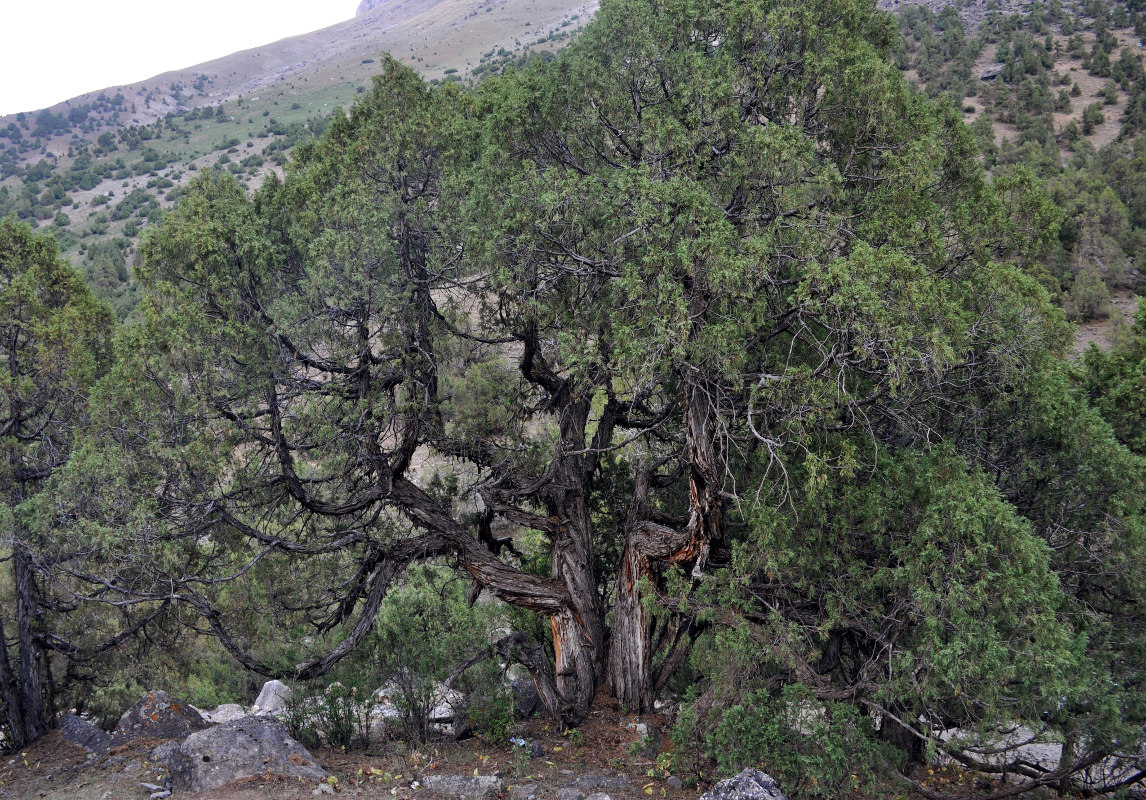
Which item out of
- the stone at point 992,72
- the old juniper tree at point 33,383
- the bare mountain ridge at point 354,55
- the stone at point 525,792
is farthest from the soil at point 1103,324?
the bare mountain ridge at point 354,55

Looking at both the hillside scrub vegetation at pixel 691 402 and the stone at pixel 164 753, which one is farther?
the stone at pixel 164 753

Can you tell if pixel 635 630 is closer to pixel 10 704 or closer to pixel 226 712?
pixel 10 704

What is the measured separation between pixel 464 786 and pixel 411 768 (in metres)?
0.88

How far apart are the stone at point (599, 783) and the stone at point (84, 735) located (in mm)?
4938

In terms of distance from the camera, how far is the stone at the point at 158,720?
7.77m

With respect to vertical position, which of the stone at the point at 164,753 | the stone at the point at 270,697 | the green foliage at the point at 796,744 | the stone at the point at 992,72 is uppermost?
the stone at the point at 992,72

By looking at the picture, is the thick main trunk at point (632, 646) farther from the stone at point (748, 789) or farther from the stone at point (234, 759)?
the stone at point (234, 759)

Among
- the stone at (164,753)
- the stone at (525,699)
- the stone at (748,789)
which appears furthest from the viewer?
the stone at (525,699)

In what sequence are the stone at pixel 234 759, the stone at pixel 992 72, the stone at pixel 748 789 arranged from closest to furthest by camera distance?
1. the stone at pixel 748 789
2. the stone at pixel 234 759
3. the stone at pixel 992 72

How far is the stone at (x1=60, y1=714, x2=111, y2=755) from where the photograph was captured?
7791 mm

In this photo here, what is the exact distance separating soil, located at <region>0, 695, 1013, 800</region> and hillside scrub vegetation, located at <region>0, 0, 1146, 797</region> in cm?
37

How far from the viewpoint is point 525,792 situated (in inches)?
243

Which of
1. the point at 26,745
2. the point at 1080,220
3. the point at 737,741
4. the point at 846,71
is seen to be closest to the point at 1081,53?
the point at 1080,220

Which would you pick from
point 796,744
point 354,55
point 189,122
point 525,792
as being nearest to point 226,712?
point 525,792
